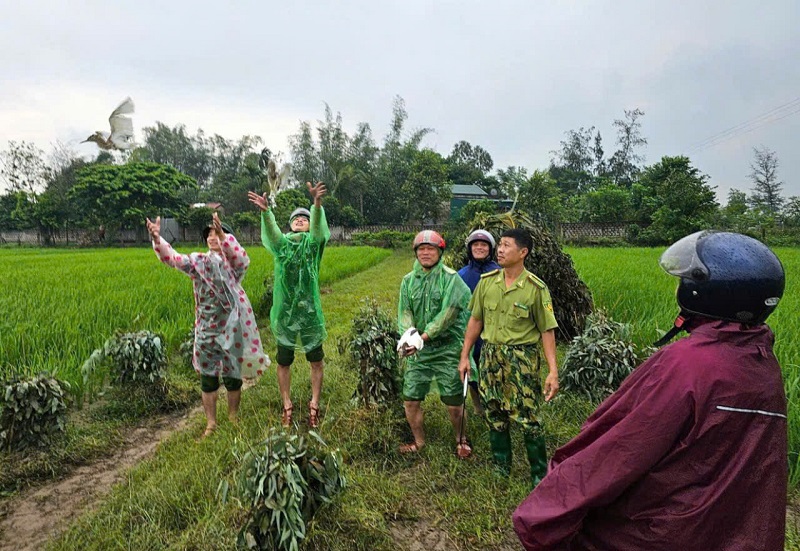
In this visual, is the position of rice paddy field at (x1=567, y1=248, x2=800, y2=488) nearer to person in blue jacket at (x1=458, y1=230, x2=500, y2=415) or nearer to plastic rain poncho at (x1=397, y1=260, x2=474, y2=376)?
person in blue jacket at (x1=458, y1=230, x2=500, y2=415)

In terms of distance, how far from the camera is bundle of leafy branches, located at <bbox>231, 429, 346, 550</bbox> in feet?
6.04

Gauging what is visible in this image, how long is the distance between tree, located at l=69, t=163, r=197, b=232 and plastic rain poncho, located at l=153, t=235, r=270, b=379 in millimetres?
24681

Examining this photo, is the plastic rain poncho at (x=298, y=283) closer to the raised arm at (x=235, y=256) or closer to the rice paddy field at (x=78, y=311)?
the raised arm at (x=235, y=256)

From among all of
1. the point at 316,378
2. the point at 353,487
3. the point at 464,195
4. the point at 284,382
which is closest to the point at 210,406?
the point at 284,382

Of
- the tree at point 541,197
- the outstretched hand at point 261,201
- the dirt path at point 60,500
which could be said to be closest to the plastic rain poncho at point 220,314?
the outstretched hand at point 261,201

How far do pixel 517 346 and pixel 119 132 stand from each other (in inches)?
140

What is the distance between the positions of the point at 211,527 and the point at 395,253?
19449 millimetres

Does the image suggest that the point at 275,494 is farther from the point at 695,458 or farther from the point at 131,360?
the point at 131,360

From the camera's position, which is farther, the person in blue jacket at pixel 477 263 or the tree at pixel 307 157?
the tree at pixel 307 157

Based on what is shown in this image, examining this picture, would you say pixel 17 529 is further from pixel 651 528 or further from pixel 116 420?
pixel 651 528

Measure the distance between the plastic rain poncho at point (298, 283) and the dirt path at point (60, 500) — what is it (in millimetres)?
1251

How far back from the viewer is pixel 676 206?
1962 centimetres

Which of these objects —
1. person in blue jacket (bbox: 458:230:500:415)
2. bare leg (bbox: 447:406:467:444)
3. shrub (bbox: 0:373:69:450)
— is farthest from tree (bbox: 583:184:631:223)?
shrub (bbox: 0:373:69:450)

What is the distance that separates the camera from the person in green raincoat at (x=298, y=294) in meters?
3.44
